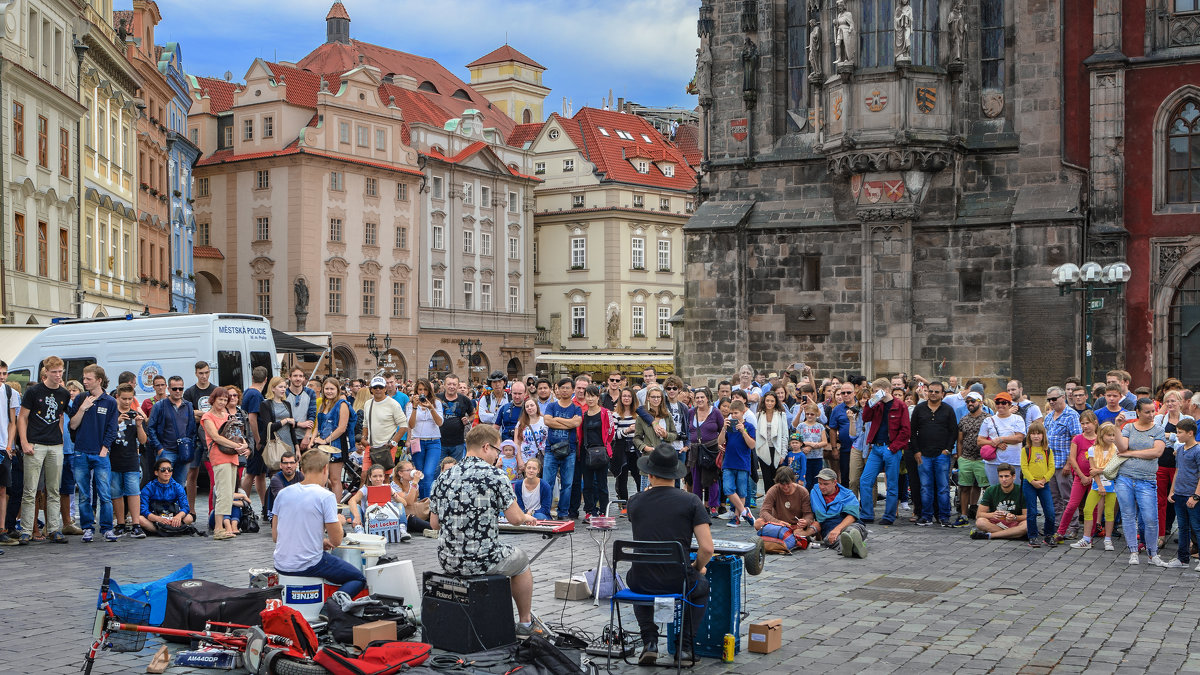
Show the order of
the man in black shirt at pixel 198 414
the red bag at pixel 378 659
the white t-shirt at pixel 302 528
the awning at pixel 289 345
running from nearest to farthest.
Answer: the red bag at pixel 378 659, the white t-shirt at pixel 302 528, the man in black shirt at pixel 198 414, the awning at pixel 289 345

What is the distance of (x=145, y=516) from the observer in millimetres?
15719

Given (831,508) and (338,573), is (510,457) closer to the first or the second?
(831,508)

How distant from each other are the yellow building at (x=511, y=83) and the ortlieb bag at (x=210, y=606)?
3301 inches

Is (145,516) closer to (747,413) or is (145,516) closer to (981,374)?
(747,413)

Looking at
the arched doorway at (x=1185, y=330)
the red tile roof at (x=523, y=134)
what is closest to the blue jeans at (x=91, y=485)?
the arched doorway at (x=1185, y=330)

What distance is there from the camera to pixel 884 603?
37.0 feet

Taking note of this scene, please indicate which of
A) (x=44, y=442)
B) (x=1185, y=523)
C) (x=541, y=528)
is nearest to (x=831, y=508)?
(x=1185, y=523)

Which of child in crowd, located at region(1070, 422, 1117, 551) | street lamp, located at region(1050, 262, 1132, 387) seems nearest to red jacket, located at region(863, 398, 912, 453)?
child in crowd, located at region(1070, 422, 1117, 551)

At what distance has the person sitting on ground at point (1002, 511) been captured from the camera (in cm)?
1562

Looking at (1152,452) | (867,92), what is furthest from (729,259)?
(1152,452)

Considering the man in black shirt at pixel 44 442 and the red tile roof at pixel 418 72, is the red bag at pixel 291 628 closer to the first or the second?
the man in black shirt at pixel 44 442

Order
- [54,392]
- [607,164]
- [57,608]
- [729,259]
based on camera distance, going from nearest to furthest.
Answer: [57,608] → [54,392] → [729,259] → [607,164]

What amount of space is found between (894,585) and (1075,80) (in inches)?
706

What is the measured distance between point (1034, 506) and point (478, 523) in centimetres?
877
